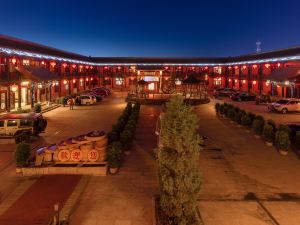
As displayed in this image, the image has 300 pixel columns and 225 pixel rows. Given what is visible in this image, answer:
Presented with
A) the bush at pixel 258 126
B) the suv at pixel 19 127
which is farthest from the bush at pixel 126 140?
the bush at pixel 258 126

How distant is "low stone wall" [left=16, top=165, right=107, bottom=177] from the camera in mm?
13461

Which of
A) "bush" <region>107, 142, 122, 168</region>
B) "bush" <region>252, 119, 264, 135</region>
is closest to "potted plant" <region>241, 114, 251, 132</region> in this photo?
"bush" <region>252, 119, 264, 135</region>

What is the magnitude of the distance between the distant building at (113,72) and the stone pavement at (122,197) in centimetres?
2262

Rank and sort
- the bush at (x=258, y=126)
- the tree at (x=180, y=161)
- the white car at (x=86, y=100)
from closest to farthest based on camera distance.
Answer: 1. the tree at (x=180, y=161)
2. the bush at (x=258, y=126)
3. the white car at (x=86, y=100)

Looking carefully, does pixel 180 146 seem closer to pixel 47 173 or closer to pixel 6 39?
pixel 47 173

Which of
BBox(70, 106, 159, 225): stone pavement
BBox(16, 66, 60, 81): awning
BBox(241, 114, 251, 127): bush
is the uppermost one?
BBox(16, 66, 60, 81): awning

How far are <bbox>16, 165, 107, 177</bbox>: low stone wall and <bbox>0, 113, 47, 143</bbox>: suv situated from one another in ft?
20.3

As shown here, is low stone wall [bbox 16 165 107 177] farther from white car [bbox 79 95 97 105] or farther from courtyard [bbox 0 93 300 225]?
white car [bbox 79 95 97 105]

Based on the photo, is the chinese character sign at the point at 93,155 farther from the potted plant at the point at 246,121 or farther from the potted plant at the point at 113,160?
the potted plant at the point at 246,121

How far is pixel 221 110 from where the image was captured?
30.3 m

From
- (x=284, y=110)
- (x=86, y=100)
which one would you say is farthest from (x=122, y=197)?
(x=86, y=100)

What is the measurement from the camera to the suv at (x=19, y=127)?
19562mm

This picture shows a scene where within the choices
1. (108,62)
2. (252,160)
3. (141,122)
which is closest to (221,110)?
(141,122)

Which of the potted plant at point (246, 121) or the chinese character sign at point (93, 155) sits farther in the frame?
the potted plant at point (246, 121)
